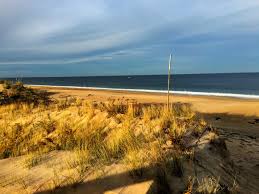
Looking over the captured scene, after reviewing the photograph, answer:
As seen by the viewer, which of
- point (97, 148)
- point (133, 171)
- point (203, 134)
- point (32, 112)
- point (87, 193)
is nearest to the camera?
point (87, 193)


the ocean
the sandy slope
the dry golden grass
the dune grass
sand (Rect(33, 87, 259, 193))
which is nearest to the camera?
the sandy slope

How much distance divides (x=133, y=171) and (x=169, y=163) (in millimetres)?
650

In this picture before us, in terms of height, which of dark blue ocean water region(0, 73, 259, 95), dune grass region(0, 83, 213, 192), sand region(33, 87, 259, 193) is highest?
dune grass region(0, 83, 213, 192)

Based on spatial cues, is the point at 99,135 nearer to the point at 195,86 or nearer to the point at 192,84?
the point at 195,86

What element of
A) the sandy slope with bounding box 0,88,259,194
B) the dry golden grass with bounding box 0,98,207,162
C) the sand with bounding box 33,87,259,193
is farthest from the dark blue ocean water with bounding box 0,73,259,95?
the dry golden grass with bounding box 0,98,207,162

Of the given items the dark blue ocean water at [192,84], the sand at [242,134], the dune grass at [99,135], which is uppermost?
the dune grass at [99,135]

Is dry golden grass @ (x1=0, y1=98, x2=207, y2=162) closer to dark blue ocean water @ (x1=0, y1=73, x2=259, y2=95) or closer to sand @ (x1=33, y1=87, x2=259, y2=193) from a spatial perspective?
sand @ (x1=33, y1=87, x2=259, y2=193)

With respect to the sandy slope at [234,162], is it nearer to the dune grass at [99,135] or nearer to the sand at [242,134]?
the sand at [242,134]

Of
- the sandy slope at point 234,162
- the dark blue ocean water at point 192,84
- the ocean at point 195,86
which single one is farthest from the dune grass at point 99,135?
the dark blue ocean water at point 192,84

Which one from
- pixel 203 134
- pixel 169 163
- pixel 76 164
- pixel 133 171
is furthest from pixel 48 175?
pixel 203 134

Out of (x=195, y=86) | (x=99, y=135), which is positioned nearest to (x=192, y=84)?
(x=195, y=86)

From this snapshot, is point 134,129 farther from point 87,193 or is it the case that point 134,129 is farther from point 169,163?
point 87,193

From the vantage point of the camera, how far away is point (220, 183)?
549cm

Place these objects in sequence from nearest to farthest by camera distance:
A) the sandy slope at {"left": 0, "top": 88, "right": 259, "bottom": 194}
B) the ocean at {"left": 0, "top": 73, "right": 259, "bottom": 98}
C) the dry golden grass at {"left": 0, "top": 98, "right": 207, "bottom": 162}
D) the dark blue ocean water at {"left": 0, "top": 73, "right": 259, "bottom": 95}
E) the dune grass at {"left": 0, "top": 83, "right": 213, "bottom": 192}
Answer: the sandy slope at {"left": 0, "top": 88, "right": 259, "bottom": 194} < the dune grass at {"left": 0, "top": 83, "right": 213, "bottom": 192} < the dry golden grass at {"left": 0, "top": 98, "right": 207, "bottom": 162} < the ocean at {"left": 0, "top": 73, "right": 259, "bottom": 98} < the dark blue ocean water at {"left": 0, "top": 73, "right": 259, "bottom": 95}
